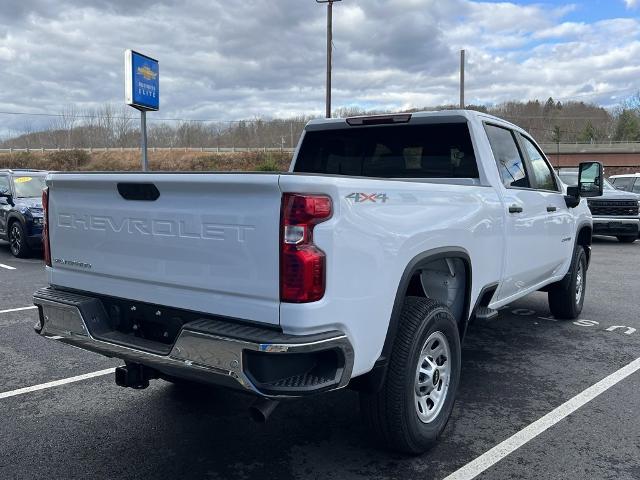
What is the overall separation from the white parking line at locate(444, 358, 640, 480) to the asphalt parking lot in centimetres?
4

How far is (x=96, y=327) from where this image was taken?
321 centimetres

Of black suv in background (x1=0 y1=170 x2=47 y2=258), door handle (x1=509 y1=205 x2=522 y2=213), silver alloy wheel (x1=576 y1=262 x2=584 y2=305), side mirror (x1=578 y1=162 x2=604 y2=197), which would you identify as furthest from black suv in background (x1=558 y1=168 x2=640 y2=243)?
black suv in background (x1=0 y1=170 x2=47 y2=258)

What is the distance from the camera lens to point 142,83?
46.1 feet

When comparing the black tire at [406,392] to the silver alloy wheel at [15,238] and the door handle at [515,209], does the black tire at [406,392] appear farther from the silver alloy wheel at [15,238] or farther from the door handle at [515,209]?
the silver alloy wheel at [15,238]

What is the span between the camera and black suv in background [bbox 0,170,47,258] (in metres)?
11.5

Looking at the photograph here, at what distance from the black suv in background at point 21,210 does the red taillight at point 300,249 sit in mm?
10323

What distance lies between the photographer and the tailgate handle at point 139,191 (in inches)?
117

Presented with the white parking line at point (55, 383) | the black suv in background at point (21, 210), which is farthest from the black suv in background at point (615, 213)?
the white parking line at point (55, 383)

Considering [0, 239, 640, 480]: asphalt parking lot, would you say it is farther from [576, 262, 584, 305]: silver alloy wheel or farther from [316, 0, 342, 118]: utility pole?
[316, 0, 342, 118]: utility pole

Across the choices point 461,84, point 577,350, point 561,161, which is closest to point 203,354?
point 577,350

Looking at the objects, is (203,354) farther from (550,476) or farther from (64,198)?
(550,476)

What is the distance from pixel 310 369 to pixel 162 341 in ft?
2.96

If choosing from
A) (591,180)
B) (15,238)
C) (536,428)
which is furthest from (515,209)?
(15,238)

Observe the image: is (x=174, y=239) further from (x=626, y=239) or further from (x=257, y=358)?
(x=626, y=239)
